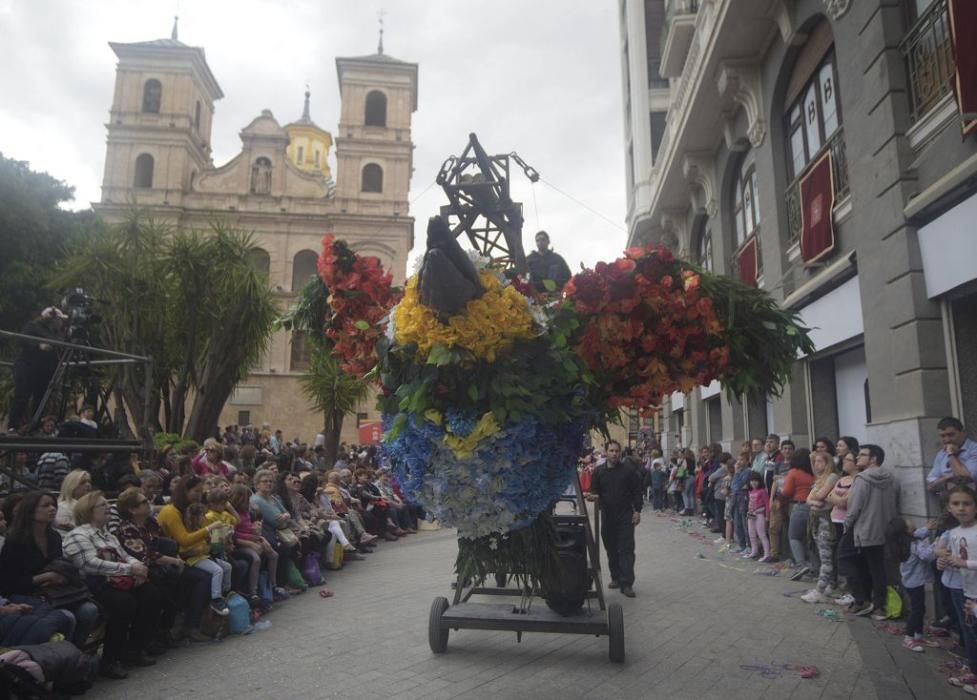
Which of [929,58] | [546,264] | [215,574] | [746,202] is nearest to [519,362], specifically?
[546,264]

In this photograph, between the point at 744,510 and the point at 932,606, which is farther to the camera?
the point at 744,510

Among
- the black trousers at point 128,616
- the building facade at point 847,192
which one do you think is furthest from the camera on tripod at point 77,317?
the building facade at point 847,192

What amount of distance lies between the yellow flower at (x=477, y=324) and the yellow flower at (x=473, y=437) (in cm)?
39

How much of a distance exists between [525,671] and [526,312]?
9.67 ft

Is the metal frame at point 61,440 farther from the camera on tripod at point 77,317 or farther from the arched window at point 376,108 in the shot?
the arched window at point 376,108

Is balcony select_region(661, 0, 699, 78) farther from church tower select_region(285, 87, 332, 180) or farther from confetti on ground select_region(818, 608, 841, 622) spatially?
church tower select_region(285, 87, 332, 180)

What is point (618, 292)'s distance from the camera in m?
4.59

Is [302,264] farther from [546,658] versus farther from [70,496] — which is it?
[546,658]

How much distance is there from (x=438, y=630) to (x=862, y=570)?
4.72 m

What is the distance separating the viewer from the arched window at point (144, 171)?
144ft

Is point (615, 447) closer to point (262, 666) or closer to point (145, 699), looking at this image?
point (262, 666)

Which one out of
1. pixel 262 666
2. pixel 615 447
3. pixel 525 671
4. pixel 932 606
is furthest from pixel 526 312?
pixel 932 606

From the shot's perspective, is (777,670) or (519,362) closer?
(519,362)

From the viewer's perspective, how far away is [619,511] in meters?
8.49
